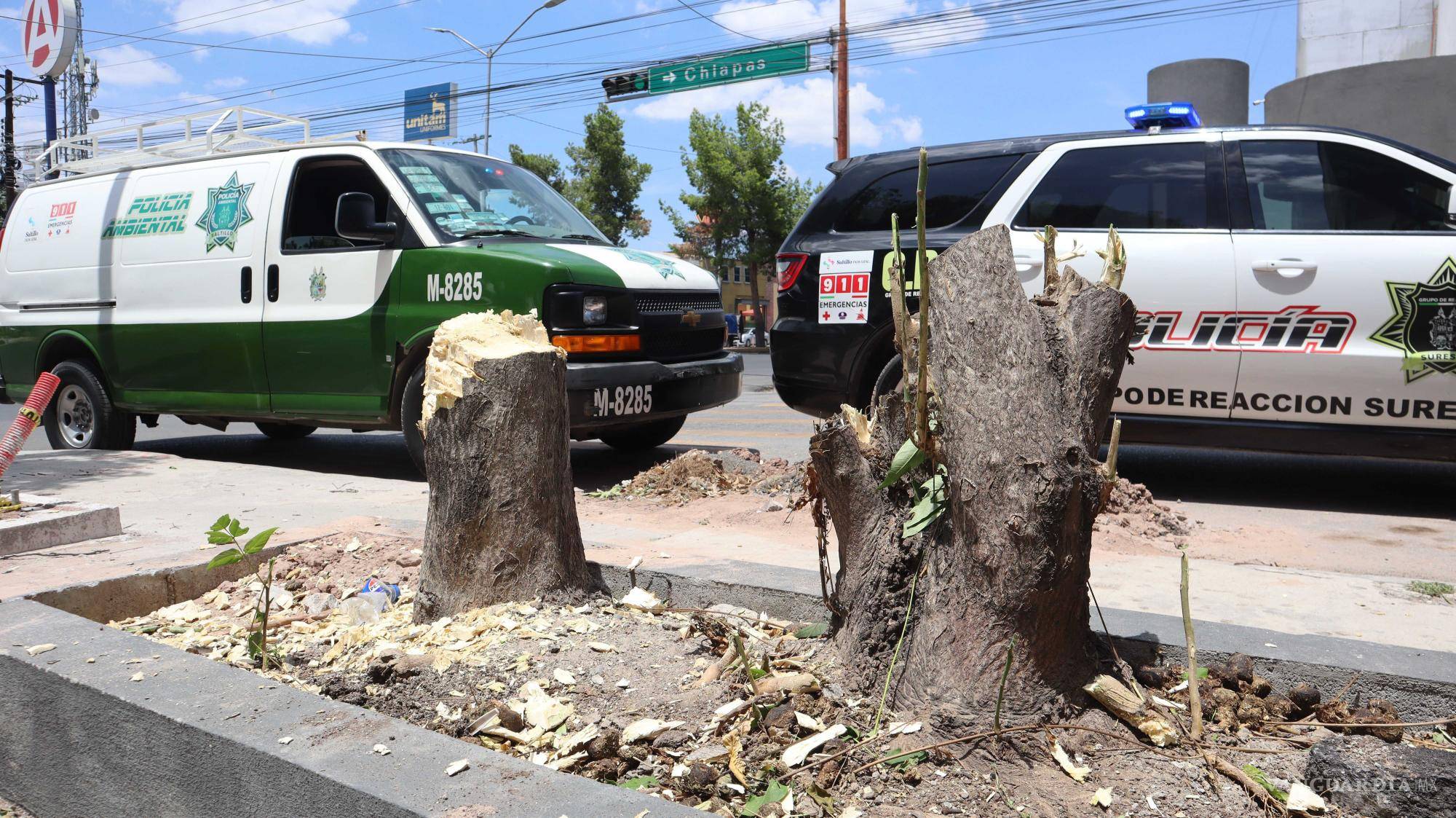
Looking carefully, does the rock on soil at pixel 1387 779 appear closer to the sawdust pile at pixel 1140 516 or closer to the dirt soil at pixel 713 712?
the dirt soil at pixel 713 712

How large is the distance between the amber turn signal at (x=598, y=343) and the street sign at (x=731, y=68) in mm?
18015

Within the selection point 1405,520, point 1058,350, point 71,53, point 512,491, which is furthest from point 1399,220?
point 71,53

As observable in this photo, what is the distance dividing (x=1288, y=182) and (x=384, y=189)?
5147 mm

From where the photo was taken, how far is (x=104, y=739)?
2488 millimetres

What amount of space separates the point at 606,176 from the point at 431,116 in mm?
7230

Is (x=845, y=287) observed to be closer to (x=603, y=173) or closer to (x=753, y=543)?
(x=753, y=543)

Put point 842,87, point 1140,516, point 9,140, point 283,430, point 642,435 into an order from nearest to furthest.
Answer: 1. point 1140,516
2. point 642,435
3. point 283,430
4. point 842,87
5. point 9,140

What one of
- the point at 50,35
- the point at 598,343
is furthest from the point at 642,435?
the point at 50,35

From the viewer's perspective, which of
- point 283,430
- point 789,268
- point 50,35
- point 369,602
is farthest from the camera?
point 50,35

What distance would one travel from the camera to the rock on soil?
1.92m

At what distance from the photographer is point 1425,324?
5.21m

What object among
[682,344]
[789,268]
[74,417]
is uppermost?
[789,268]

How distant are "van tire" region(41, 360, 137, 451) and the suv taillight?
203 inches

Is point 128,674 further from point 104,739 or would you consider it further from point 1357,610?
point 1357,610
